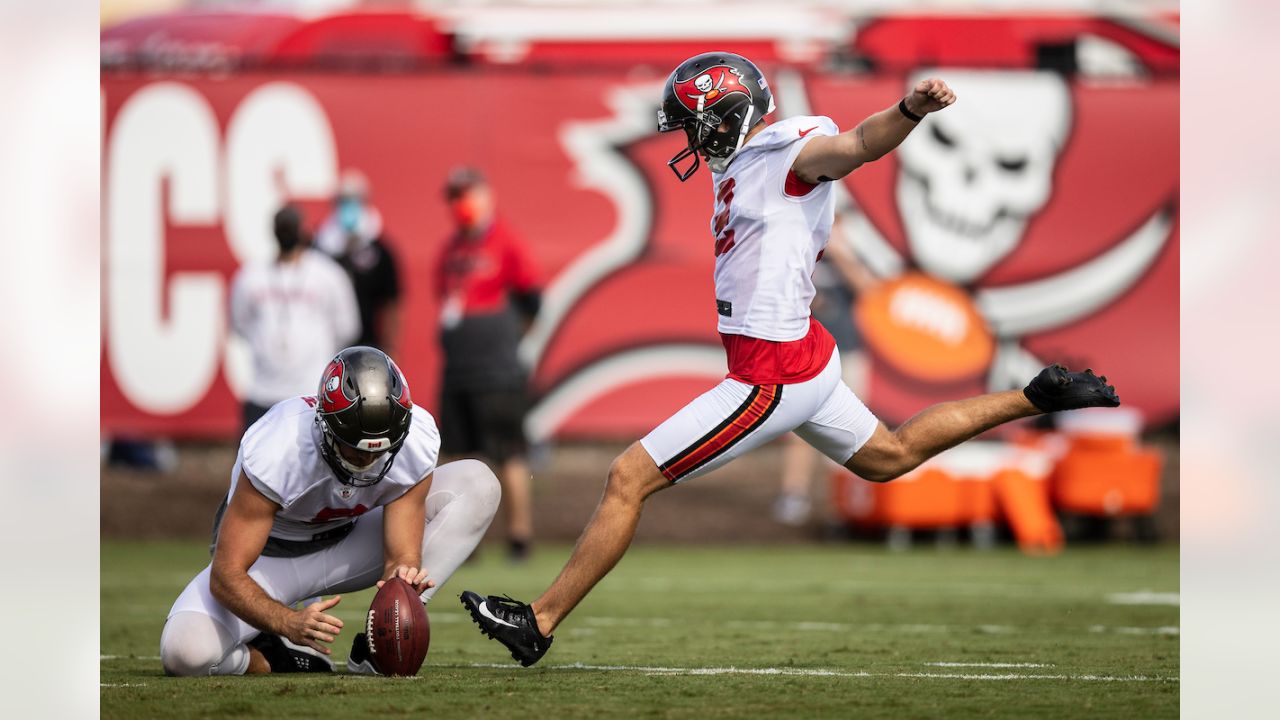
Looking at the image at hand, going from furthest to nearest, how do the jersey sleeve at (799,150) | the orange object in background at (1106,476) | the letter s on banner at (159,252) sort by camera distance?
the letter s on banner at (159,252) < the orange object in background at (1106,476) < the jersey sleeve at (799,150)

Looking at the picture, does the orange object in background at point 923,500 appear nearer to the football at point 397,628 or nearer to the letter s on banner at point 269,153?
the letter s on banner at point 269,153

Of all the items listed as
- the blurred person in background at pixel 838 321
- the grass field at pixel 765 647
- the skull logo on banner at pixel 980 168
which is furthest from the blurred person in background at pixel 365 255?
the skull logo on banner at pixel 980 168

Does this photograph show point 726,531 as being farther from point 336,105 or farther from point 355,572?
point 355,572

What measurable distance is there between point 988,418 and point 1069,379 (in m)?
0.30

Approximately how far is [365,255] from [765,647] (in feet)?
19.2

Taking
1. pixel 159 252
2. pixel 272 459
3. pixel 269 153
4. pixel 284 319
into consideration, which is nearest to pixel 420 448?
pixel 272 459

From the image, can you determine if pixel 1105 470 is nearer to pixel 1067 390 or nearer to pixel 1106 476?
pixel 1106 476

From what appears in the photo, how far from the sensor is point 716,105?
5.38m

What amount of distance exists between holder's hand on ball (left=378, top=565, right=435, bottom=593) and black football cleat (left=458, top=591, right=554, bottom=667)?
139 millimetres

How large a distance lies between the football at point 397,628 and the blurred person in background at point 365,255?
5.87 m

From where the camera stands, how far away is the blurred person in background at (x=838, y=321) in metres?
11.9

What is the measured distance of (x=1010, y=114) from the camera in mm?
12320
